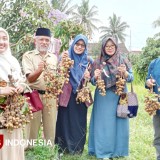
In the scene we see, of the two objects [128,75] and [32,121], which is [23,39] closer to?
[32,121]

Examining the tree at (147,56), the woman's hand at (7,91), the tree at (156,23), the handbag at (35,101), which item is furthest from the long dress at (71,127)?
the tree at (156,23)

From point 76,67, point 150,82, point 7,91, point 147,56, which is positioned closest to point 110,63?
point 76,67

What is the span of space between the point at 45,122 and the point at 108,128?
0.79m

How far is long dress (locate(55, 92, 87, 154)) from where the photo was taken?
13.7 feet

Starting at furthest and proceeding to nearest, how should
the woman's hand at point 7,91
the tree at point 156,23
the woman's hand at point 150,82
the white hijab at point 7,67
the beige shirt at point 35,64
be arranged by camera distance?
the tree at point 156,23 < the beige shirt at point 35,64 < the woman's hand at point 150,82 < the white hijab at point 7,67 < the woman's hand at point 7,91

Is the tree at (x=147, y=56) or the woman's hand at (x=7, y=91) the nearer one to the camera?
the woman's hand at (x=7, y=91)

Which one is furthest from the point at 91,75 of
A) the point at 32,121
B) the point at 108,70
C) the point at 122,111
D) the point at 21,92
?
the point at 21,92

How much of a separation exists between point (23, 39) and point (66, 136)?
1309 millimetres

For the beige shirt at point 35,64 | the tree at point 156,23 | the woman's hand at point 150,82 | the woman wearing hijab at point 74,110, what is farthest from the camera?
the tree at point 156,23

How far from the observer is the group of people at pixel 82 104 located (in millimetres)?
3791

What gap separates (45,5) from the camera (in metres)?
4.48

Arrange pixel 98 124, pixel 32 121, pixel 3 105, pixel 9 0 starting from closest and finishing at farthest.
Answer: pixel 3 105, pixel 32 121, pixel 98 124, pixel 9 0

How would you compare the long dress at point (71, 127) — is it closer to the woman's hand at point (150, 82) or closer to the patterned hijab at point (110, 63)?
the patterned hijab at point (110, 63)

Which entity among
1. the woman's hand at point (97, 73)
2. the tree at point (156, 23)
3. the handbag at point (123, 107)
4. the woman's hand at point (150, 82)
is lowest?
the handbag at point (123, 107)
